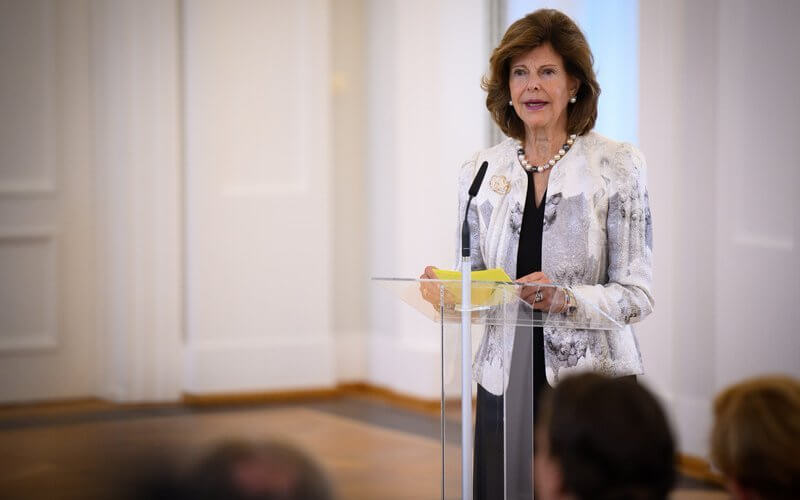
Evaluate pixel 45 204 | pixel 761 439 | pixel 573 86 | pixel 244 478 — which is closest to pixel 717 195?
pixel 573 86

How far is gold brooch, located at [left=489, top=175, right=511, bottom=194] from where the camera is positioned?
249 centimetres

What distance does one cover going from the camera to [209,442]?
4.94 metres

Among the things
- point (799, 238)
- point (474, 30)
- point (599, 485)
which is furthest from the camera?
point (474, 30)

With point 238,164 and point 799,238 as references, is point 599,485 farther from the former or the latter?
point 238,164

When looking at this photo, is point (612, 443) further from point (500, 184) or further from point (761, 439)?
point (500, 184)

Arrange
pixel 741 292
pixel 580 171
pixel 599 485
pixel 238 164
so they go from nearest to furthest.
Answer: pixel 599 485
pixel 580 171
pixel 741 292
pixel 238 164

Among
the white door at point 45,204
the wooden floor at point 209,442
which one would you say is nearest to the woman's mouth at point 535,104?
the wooden floor at point 209,442

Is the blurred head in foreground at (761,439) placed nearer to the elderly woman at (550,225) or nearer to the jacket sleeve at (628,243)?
the elderly woman at (550,225)

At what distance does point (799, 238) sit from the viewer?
378 centimetres

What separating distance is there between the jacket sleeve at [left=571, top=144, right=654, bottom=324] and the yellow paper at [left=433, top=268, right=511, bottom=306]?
24 cm

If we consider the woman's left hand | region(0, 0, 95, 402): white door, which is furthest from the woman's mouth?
region(0, 0, 95, 402): white door

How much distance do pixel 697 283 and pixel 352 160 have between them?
2925 millimetres

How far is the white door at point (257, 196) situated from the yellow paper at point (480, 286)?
4.08m

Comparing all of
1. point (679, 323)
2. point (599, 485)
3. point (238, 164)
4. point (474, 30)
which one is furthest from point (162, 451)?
point (599, 485)
